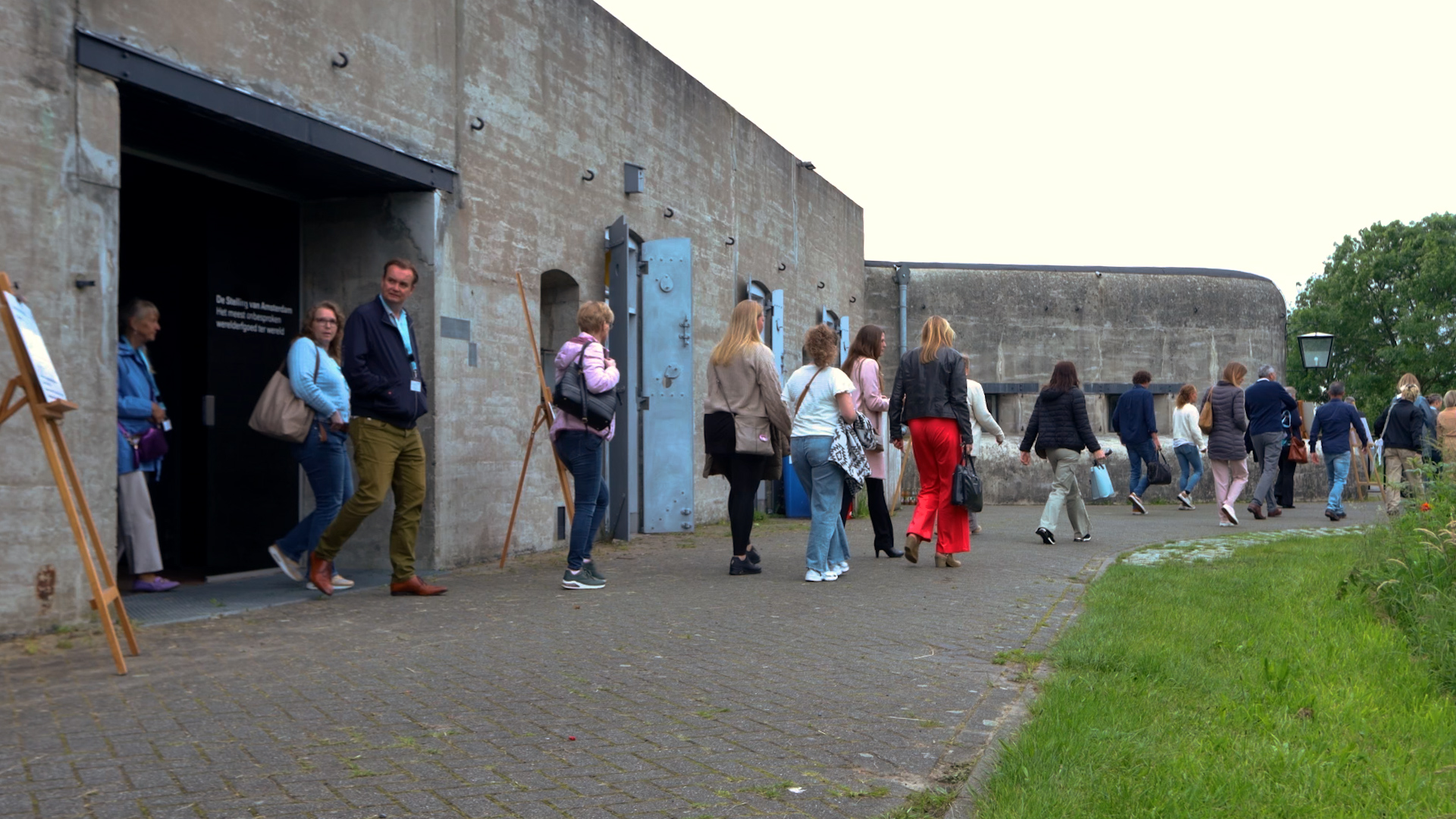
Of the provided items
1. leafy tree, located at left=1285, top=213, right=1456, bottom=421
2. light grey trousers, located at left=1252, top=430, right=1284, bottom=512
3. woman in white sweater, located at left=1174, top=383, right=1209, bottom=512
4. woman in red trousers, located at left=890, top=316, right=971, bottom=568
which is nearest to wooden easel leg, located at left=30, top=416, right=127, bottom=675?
woman in red trousers, located at left=890, top=316, right=971, bottom=568

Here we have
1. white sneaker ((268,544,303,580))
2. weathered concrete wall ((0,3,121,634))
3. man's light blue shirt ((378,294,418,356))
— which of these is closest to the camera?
weathered concrete wall ((0,3,121,634))

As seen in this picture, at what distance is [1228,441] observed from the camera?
14398 millimetres

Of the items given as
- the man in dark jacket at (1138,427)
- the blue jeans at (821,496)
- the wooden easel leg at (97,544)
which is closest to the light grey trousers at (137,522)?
the wooden easel leg at (97,544)

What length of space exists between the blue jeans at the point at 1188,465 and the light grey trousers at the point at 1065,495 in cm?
634

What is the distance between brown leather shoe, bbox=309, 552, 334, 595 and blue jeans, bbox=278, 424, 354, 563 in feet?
0.93

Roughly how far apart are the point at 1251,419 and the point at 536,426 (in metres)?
10.1

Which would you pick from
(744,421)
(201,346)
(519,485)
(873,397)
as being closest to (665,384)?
(873,397)

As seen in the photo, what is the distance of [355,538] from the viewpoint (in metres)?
9.03

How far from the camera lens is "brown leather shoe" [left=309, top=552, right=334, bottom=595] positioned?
7.44m

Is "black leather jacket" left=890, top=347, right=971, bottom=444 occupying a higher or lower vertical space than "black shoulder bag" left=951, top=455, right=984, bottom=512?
higher

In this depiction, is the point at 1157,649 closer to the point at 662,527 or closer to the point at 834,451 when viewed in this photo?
the point at 834,451

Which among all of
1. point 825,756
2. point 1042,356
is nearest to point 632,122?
point 825,756

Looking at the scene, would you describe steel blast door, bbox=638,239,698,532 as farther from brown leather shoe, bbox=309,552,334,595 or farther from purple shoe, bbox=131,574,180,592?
purple shoe, bbox=131,574,180,592

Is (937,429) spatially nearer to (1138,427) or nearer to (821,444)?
(821,444)
